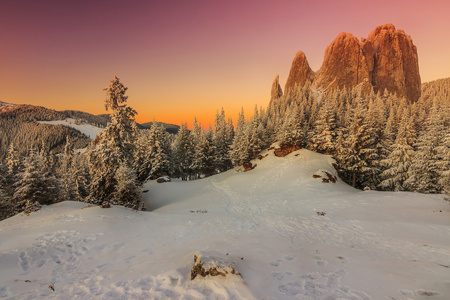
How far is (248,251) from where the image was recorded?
8.48 m

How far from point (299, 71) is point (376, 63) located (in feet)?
141

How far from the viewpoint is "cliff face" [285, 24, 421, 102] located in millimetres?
105125

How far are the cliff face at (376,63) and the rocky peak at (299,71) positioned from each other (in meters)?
17.6

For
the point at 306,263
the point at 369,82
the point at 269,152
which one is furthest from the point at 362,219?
the point at 369,82

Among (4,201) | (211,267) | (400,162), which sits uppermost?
(400,162)

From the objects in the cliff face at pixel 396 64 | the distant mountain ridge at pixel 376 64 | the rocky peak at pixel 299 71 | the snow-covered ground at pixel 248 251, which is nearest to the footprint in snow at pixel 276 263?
the snow-covered ground at pixel 248 251

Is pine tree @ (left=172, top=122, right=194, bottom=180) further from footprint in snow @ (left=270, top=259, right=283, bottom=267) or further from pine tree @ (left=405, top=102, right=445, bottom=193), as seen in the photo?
footprint in snow @ (left=270, top=259, right=283, bottom=267)

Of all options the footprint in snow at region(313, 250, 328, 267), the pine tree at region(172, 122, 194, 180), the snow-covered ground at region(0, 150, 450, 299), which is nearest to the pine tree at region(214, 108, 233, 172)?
the pine tree at region(172, 122, 194, 180)

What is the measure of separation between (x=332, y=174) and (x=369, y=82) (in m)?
107

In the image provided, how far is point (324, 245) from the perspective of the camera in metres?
9.82

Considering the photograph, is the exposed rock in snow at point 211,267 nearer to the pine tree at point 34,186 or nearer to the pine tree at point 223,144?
the pine tree at point 34,186

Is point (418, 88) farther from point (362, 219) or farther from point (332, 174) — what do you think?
point (362, 219)

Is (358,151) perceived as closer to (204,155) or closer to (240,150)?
(240,150)

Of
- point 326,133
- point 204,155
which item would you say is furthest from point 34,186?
point 326,133
